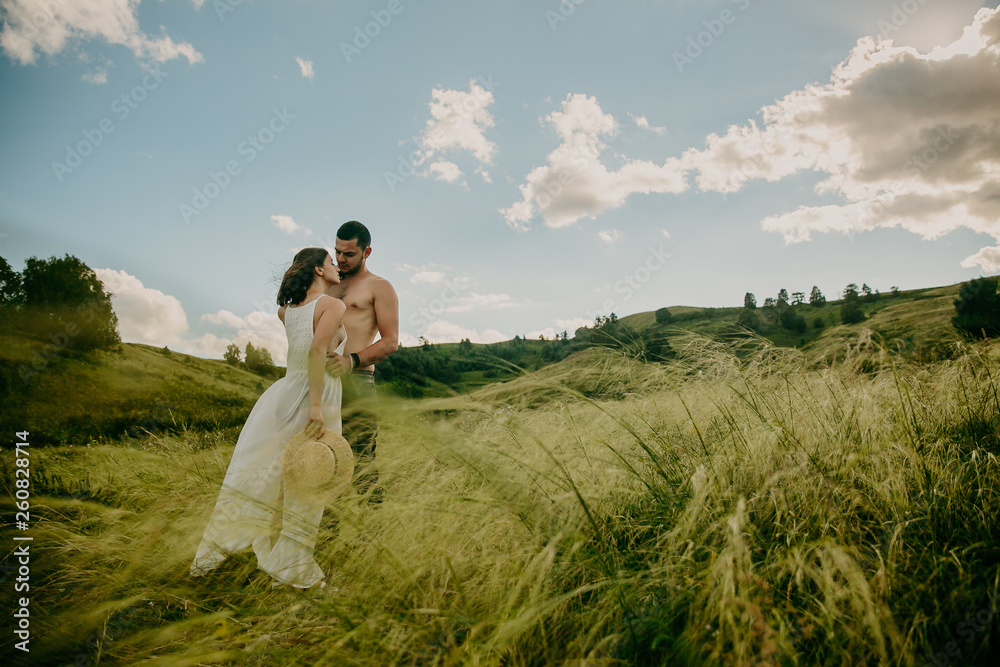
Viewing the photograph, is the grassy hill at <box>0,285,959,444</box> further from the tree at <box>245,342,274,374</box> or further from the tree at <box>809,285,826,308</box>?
the tree at <box>809,285,826,308</box>

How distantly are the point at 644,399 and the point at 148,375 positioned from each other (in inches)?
1152

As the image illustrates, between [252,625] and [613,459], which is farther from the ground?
[613,459]

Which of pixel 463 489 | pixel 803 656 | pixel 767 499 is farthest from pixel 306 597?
pixel 767 499

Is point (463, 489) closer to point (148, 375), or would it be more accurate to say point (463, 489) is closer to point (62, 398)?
point (62, 398)

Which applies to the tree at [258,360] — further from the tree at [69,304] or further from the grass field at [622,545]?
the grass field at [622,545]

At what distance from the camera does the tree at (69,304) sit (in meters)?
24.6

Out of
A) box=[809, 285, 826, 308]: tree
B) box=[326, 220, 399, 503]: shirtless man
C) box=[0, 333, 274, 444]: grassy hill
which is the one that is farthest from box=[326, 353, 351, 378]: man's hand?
box=[809, 285, 826, 308]: tree

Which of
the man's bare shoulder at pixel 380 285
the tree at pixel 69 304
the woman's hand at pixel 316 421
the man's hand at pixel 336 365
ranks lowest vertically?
the woman's hand at pixel 316 421

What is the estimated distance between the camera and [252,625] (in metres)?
1.98

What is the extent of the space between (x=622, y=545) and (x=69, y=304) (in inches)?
1474

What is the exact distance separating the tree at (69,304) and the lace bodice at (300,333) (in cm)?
3020

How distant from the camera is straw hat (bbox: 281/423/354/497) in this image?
2.43 metres

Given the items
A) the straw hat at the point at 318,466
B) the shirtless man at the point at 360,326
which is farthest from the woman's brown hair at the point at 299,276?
the straw hat at the point at 318,466

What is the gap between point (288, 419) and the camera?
3.07 metres
